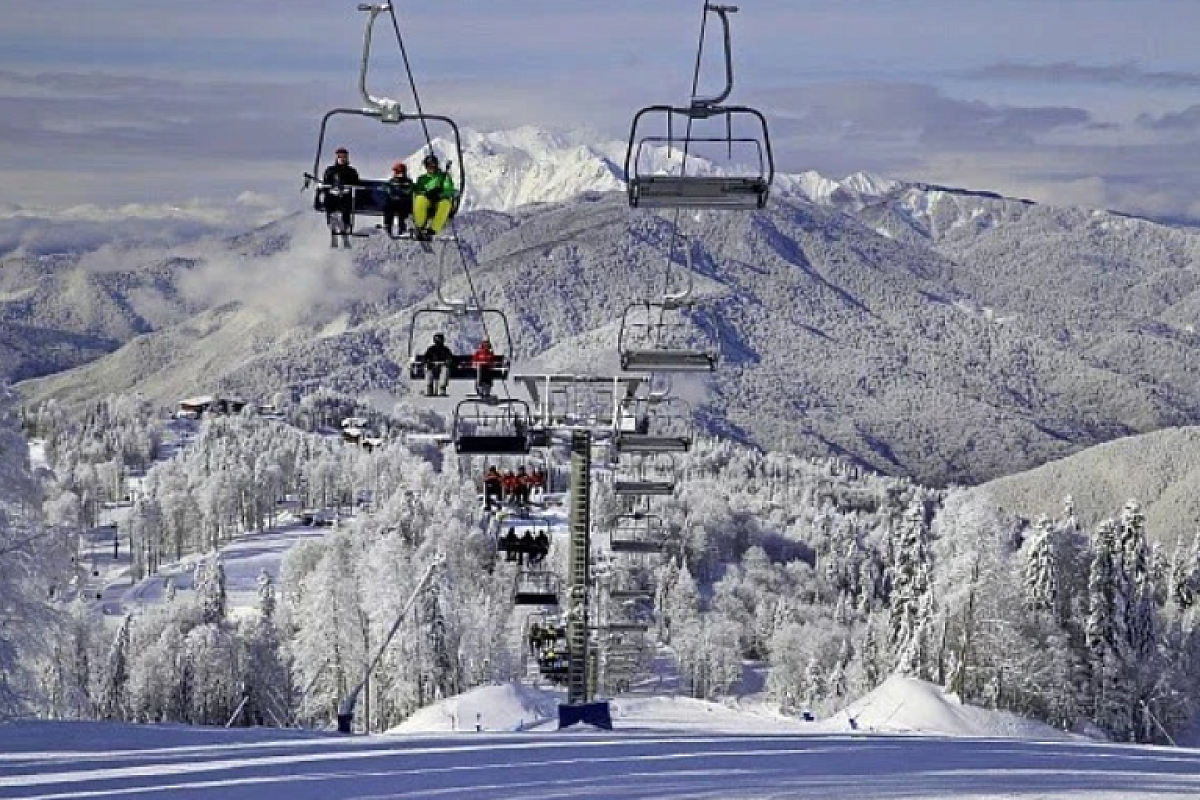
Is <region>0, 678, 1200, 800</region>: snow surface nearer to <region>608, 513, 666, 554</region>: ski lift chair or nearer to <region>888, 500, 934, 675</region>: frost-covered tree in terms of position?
<region>608, 513, 666, 554</region>: ski lift chair

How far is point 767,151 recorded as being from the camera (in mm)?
11531

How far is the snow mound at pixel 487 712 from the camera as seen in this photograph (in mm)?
33688

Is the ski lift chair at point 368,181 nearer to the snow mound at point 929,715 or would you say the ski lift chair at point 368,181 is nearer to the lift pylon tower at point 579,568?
the lift pylon tower at point 579,568

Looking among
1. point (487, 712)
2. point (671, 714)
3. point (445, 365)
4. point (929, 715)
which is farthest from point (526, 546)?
point (929, 715)

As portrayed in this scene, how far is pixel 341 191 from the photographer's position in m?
11.7

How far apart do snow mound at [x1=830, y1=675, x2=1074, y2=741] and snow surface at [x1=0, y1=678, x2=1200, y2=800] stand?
20690 mm

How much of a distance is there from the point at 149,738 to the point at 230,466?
12371 centimetres

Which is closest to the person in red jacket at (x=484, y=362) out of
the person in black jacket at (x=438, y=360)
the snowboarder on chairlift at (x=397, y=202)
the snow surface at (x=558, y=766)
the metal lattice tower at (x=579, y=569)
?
the person in black jacket at (x=438, y=360)

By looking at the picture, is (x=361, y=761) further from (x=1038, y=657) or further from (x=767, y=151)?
(x=1038, y=657)

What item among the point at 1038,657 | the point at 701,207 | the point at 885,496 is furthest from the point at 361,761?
the point at 885,496

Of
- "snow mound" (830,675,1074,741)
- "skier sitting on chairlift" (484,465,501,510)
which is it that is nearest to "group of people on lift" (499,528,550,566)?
"skier sitting on chairlift" (484,465,501,510)

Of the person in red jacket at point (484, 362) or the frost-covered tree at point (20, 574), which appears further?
the frost-covered tree at point (20, 574)

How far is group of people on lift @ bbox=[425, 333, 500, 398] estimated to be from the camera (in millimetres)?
16625

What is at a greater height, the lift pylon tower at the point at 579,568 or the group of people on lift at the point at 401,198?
the group of people on lift at the point at 401,198
